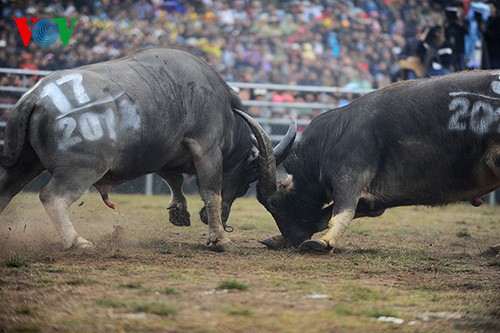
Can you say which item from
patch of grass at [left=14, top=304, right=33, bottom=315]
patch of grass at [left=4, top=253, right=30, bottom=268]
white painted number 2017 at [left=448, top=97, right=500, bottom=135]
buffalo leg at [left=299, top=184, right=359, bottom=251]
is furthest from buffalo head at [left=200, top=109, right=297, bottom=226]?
patch of grass at [left=14, top=304, right=33, bottom=315]

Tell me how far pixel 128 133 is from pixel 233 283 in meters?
2.10

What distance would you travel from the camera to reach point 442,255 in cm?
Result: 845

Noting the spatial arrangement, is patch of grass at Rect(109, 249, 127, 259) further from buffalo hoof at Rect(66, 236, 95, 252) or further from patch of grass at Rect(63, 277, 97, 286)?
patch of grass at Rect(63, 277, 97, 286)

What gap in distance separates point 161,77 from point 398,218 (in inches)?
239

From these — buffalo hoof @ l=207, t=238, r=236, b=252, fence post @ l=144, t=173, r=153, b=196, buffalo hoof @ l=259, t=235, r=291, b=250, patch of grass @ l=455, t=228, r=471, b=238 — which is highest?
buffalo hoof @ l=207, t=238, r=236, b=252

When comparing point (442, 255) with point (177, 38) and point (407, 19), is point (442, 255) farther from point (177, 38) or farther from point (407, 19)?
point (407, 19)

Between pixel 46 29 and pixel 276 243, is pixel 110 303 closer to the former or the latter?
pixel 276 243

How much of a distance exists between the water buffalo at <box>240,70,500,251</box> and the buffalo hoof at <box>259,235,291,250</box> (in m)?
0.01

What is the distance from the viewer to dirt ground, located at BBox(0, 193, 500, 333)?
194 inches

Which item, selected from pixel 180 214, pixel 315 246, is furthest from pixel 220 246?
pixel 180 214

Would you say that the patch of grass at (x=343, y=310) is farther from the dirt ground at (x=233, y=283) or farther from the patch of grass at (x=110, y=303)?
the patch of grass at (x=110, y=303)

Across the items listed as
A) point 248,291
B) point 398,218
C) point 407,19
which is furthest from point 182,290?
point 407,19

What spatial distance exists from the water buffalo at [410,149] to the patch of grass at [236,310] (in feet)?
9.22

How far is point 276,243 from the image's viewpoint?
346 inches
